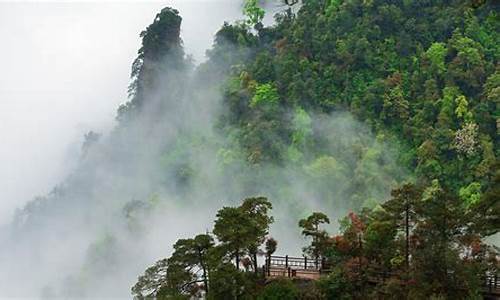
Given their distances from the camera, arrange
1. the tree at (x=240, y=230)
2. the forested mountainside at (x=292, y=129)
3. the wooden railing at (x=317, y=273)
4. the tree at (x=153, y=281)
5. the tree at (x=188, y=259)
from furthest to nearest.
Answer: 1. the forested mountainside at (x=292, y=129)
2. the tree at (x=153, y=281)
3. the tree at (x=188, y=259)
4. the tree at (x=240, y=230)
5. the wooden railing at (x=317, y=273)

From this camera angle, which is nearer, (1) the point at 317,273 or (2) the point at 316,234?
(2) the point at 316,234

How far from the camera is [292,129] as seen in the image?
43250mm

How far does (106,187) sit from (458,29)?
27.4 meters

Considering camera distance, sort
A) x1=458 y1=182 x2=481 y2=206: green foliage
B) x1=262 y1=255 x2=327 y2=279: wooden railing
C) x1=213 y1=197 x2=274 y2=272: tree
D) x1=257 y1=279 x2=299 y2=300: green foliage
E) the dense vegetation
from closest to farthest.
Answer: x1=257 y1=279 x2=299 y2=300: green foliage
x1=213 y1=197 x2=274 y2=272: tree
x1=262 y1=255 x2=327 y2=279: wooden railing
x1=458 y1=182 x2=481 y2=206: green foliage
the dense vegetation

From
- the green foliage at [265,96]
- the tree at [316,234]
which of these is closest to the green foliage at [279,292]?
the tree at [316,234]

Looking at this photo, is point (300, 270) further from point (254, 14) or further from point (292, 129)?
point (254, 14)

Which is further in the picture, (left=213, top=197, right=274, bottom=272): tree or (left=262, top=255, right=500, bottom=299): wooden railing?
(left=213, top=197, right=274, bottom=272): tree

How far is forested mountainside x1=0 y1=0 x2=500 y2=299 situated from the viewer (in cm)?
3925

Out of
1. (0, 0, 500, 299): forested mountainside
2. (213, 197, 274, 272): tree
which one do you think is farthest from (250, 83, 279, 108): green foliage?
(213, 197, 274, 272): tree

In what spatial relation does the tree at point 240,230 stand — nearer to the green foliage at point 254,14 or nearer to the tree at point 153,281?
the tree at point 153,281

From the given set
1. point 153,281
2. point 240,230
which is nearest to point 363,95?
point 240,230

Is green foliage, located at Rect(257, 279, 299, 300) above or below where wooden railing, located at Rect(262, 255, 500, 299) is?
below

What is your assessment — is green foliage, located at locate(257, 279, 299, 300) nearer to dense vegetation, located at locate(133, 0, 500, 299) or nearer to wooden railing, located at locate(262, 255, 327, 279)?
dense vegetation, located at locate(133, 0, 500, 299)

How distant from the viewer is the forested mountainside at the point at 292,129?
39.2 m
